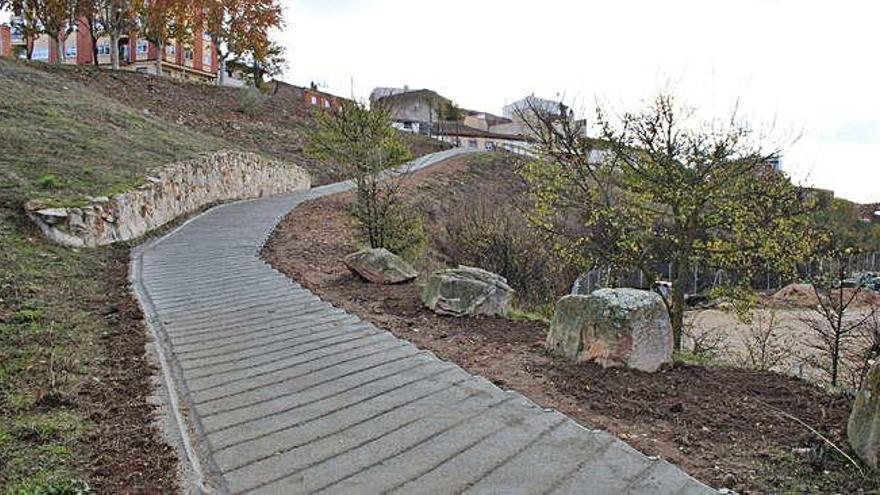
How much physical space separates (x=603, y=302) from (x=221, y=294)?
4428 mm

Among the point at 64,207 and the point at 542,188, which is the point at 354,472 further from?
the point at 64,207

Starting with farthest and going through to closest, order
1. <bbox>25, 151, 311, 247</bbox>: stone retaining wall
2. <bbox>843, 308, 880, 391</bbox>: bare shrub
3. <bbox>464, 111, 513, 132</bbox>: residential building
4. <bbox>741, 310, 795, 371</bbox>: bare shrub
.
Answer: <bbox>464, 111, 513, 132</bbox>: residential building → <bbox>25, 151, 311, 247</bbox>: stone retaining wall → <bbox>741, 310, 795, 371</bbox>: bare shrub → <bbox>843, 308, 880, 391</bbox>: bare shrub

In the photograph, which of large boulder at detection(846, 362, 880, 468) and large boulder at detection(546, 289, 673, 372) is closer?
A: large boulder at detection(846, 362, 880, 468)

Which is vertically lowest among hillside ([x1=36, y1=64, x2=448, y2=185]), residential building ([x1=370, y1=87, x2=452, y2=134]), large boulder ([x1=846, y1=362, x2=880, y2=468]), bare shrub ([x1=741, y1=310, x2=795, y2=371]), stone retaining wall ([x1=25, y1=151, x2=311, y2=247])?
bare shrub ([x1=741, y1=310, x2=795, y2=371])

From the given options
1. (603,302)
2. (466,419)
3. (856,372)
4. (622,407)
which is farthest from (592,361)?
(856,372)

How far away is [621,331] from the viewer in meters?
4.66

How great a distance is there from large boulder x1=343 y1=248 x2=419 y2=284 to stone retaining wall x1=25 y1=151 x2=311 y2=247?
377 cm

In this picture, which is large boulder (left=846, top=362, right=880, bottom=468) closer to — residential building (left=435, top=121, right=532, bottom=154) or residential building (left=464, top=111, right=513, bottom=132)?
residential building (left=435, top=121, right=532, bottom=154)

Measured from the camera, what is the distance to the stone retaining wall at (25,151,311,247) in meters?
8.34

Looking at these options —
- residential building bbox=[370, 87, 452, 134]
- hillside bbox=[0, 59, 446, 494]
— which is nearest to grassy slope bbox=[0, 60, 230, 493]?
hillside bbox=[0, 59, 446, 494]

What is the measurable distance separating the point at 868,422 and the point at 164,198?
11507 mm

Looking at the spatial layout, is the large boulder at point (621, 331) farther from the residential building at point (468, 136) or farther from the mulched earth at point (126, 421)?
the residential building at point (468, 136)

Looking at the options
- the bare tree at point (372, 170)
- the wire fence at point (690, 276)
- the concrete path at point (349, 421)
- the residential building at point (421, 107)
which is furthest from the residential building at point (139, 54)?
the concrete path at point (349, 421)

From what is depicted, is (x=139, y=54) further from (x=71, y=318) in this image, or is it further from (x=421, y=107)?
(x=71, y=318)
